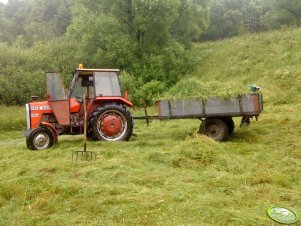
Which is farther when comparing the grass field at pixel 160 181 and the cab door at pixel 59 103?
the cab door at pixel 59 103

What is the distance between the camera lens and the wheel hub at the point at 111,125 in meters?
9.97

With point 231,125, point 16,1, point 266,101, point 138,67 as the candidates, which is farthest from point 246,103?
point 16,1

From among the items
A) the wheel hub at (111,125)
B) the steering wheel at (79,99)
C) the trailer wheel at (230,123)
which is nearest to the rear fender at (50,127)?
the steering wheel at (79,99)

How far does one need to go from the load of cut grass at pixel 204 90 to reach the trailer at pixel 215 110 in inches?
4.7

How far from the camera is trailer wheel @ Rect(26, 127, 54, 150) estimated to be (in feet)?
30.5

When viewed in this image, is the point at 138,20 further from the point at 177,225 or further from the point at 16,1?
the point at 16,1

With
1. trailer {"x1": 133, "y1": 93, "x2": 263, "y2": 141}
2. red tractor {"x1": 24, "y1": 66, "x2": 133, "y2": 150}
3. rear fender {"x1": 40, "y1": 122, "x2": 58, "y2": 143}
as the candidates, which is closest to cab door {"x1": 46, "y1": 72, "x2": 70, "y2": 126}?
red tractor {"x1": 24, "y1": 66, "x2": 133, "y2": 150}

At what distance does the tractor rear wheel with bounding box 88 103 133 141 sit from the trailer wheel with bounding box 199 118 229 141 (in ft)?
6.12

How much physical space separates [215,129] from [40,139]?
165 inches

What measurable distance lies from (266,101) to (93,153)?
31.3ft

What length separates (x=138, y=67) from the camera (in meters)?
22.6
